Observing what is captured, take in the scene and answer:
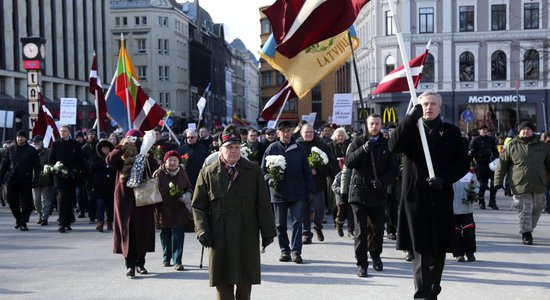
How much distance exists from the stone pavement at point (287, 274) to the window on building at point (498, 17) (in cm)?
4675

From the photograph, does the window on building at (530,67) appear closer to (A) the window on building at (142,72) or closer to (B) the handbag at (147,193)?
(B) the handbag at (147,193)

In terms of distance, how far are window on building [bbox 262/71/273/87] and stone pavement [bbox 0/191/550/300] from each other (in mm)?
109570

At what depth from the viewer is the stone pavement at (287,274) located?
948 cm

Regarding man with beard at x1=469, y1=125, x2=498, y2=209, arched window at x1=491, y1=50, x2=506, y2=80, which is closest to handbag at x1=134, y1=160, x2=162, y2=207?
man with beard at x1=469, y1=125, x2=498, y2=209

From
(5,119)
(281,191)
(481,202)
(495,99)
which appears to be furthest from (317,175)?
(495,99)

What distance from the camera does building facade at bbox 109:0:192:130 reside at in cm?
10306

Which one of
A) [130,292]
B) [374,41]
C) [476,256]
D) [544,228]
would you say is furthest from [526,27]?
[130,292]

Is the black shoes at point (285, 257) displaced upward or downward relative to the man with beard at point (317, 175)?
downward

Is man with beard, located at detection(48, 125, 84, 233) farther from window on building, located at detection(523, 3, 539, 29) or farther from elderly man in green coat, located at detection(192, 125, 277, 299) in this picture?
window on building, located at detection(523, 3, 539, 29)

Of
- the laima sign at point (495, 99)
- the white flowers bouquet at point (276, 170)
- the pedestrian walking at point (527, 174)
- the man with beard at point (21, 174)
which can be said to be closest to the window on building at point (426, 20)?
the laima sign at point (495, 99)

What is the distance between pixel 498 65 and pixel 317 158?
158 ft

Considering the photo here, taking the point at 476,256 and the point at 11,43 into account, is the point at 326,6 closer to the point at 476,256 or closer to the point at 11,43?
the point at 476,256

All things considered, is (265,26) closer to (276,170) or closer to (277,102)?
(277,102)

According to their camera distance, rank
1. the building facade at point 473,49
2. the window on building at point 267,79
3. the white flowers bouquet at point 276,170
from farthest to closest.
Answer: the window on building at point 267,79, the building facade at point 473,49, the white flowers bouquet at point 276,170
